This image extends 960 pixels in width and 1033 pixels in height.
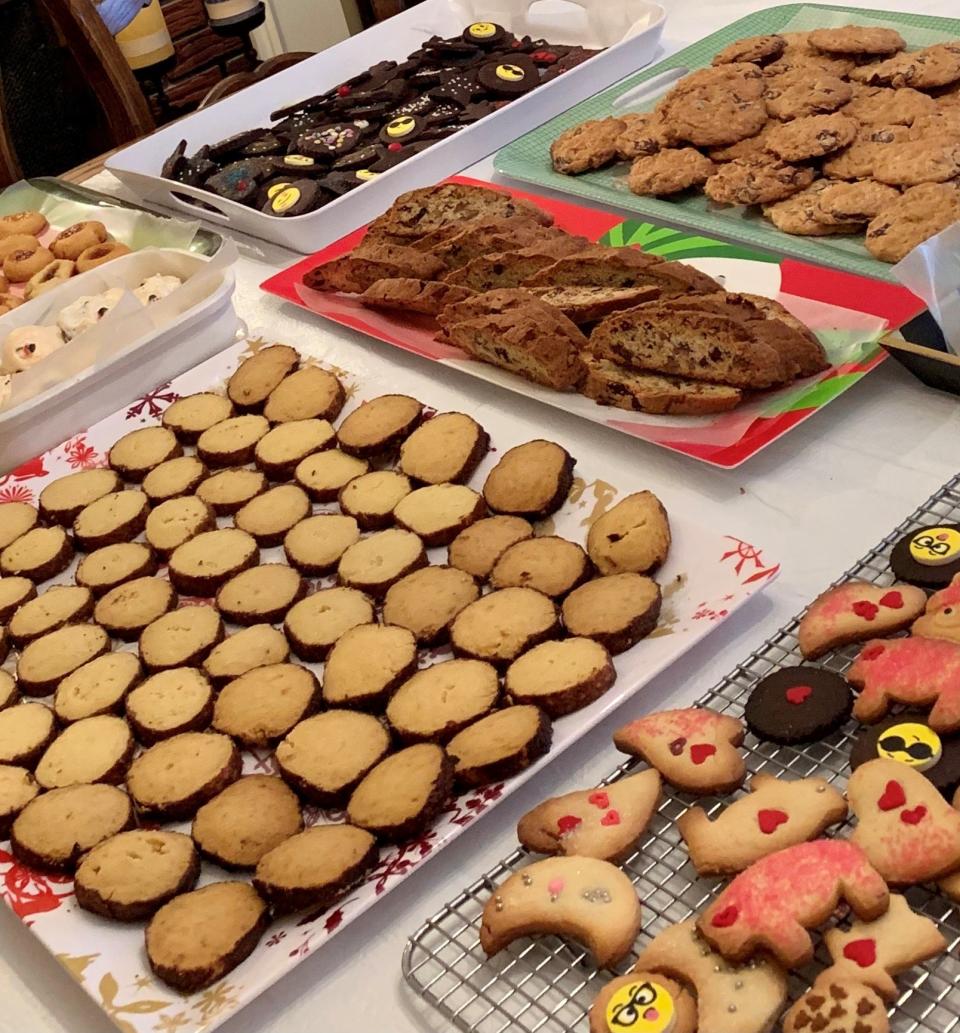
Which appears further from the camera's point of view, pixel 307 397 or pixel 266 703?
pixel 307 397

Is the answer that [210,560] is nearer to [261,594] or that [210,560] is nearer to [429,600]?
[261,594]

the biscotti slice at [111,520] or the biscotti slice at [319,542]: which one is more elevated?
the biscotti slice at [111,520]

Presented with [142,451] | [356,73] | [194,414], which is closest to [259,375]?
[194,414]

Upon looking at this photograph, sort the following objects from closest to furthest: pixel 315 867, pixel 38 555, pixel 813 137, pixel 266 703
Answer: pixel 315 867
pixel 266 703
pixel 38 555
pixel 813 137

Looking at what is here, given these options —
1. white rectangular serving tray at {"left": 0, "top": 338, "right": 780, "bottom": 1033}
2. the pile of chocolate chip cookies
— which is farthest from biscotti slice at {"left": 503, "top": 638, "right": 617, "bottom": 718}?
the pile of chocolate chip cookies

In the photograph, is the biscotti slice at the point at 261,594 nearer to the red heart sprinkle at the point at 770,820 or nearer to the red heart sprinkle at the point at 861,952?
the red heart sprinkle at the point at 770,820

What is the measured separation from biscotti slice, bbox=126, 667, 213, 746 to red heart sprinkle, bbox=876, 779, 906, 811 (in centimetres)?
73

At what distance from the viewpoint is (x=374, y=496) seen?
62.4 inches

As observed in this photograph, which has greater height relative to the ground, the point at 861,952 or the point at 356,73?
the point at 356,73

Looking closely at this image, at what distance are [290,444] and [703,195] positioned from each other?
35.0 inches

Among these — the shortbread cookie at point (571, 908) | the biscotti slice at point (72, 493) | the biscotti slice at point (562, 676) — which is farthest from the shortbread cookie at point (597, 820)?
the biscotti slice at point (72, 493)

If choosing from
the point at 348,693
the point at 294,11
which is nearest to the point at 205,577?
the point at 348,693

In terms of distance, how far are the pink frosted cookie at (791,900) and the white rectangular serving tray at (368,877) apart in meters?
0.27

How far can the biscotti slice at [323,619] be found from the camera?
1368mm
